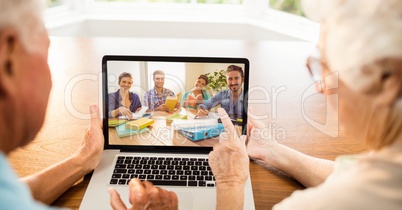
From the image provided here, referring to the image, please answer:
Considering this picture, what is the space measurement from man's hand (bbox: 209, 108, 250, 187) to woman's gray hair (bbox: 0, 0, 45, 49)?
64 centimetres

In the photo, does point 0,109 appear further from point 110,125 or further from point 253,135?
point 253,135

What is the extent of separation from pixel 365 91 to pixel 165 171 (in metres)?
0.69

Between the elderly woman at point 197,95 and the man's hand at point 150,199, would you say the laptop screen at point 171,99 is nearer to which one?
the elderly woman at point 197,95

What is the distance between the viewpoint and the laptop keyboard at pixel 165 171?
4.02 ft

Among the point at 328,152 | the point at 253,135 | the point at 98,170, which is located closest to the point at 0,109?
the point at 98,170

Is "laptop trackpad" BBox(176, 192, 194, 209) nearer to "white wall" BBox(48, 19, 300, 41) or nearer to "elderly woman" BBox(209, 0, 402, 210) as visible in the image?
"elderly woman" BBox(209, 0, 402, 210)

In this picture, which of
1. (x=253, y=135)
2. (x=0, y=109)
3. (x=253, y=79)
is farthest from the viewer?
(x=253, y=79)

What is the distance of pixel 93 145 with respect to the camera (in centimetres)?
132

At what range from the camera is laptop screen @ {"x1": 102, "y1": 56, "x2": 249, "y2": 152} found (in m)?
1.34

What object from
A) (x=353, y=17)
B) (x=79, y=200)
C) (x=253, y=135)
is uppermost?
(x=353, y=17)

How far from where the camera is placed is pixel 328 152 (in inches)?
56.1

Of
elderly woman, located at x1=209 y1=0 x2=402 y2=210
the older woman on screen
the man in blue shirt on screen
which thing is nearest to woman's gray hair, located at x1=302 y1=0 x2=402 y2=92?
elderly woman, located at x1=209 y1=0 x2=402 y2=210

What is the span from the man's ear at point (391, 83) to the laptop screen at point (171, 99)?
2.16ft

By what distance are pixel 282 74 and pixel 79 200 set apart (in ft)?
3.89
